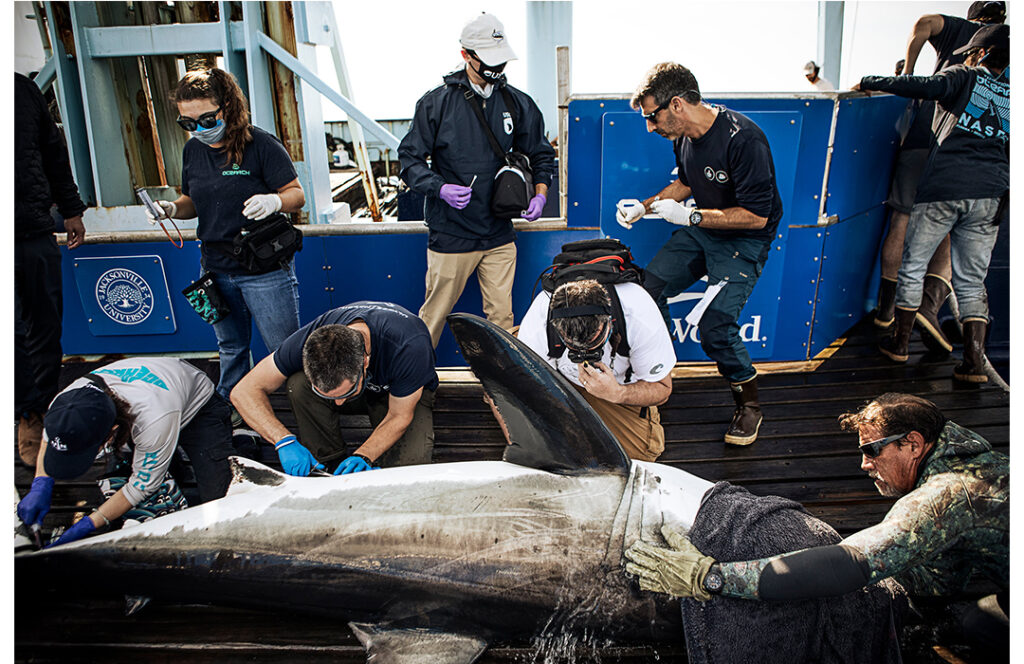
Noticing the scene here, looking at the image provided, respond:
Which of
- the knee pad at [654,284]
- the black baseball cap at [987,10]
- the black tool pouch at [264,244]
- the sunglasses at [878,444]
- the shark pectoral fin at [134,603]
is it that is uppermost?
the black baseball cap at [987,10]

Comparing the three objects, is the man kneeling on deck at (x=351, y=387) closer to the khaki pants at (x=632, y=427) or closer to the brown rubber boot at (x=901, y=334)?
the khaki pants at (x=632, y=427)

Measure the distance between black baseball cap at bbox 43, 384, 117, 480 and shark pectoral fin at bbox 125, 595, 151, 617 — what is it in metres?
0.63

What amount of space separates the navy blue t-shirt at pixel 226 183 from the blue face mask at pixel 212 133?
0.11 meters

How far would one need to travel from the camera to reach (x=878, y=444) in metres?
2.37

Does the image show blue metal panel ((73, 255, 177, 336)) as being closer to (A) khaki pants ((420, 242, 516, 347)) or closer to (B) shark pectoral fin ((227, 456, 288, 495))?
(A) khaki pants ((420, 242, 516, 347))

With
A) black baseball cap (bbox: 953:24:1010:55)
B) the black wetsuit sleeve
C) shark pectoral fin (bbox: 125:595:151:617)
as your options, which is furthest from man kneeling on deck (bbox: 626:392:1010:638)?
black baseball cap (bbox: 953:24:1010:55)

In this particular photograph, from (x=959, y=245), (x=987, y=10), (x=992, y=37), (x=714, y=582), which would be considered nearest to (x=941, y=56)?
(x=987, y=10)

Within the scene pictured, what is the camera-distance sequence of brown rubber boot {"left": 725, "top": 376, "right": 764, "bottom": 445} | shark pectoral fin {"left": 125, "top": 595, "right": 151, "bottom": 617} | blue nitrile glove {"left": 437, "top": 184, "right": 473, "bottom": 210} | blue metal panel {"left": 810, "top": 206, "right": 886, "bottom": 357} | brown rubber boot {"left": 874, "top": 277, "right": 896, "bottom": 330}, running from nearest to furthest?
1. shark pectoral fin {"left": 125, "top": 595, "right": 151, "bottom": 617}
2. brown rubber boot {"left": 725, "top": 376, "right": 764, "bottom": 445}
3. blue nitrile glove {"left": 437, "top": 184, "right": 473, "bottom": 210}
4. blue metal panel {"left": 810, "top": 206, "right": 886, "bottom": 357}
5. brown rubber boot {"left": 874, "top": 277, "right": 896, "bottom": 330}

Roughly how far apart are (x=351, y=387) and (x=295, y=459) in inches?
18.3

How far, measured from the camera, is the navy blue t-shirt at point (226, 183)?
3.61 meters

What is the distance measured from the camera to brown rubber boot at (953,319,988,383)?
14.5ft

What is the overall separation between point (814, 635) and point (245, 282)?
3.25 metres

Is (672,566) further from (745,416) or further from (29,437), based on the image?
(29,437)

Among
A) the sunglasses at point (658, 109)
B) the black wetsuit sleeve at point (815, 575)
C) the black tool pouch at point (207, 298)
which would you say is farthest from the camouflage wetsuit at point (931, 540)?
the black tool pouch at point (207, 298)
